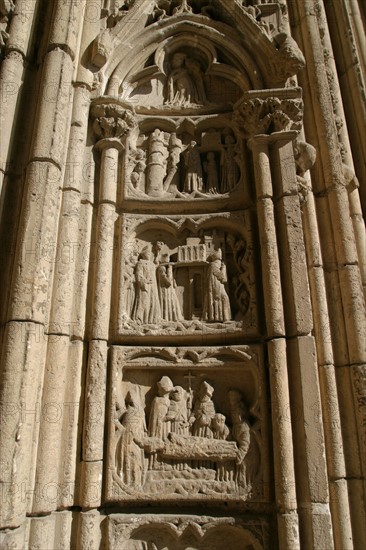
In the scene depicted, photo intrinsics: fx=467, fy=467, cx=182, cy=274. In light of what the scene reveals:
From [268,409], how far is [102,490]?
1.29m

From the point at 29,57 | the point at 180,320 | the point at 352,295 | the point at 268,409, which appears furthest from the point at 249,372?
the point at 29,57

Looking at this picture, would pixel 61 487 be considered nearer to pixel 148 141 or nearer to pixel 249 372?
pixel 249 372

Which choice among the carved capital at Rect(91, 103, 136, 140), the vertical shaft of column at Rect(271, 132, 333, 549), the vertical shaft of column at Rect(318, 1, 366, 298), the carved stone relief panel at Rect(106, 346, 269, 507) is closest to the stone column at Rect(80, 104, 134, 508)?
the carved capital at Rect(91, 103, 136, 140)

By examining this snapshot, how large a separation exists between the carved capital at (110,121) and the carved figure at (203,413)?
7.39 feet

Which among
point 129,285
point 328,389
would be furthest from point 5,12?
point 328,389

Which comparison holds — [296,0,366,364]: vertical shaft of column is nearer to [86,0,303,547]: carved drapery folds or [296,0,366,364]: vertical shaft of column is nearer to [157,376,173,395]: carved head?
[86,0,303,547]: carved drapery folds

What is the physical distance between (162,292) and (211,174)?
47.3 inches

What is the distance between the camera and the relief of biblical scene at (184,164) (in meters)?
4.09

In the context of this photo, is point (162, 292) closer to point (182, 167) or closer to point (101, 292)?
point (101, 292)

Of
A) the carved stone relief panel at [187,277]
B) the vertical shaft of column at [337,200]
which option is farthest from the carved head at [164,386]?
the vertical shaft of column at [337,200]

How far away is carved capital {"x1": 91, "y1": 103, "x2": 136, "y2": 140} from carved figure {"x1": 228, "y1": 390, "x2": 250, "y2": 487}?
2380 mm

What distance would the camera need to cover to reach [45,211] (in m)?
3.44

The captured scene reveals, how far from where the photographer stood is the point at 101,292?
3.57 meters

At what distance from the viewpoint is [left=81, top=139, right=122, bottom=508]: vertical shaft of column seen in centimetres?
319
